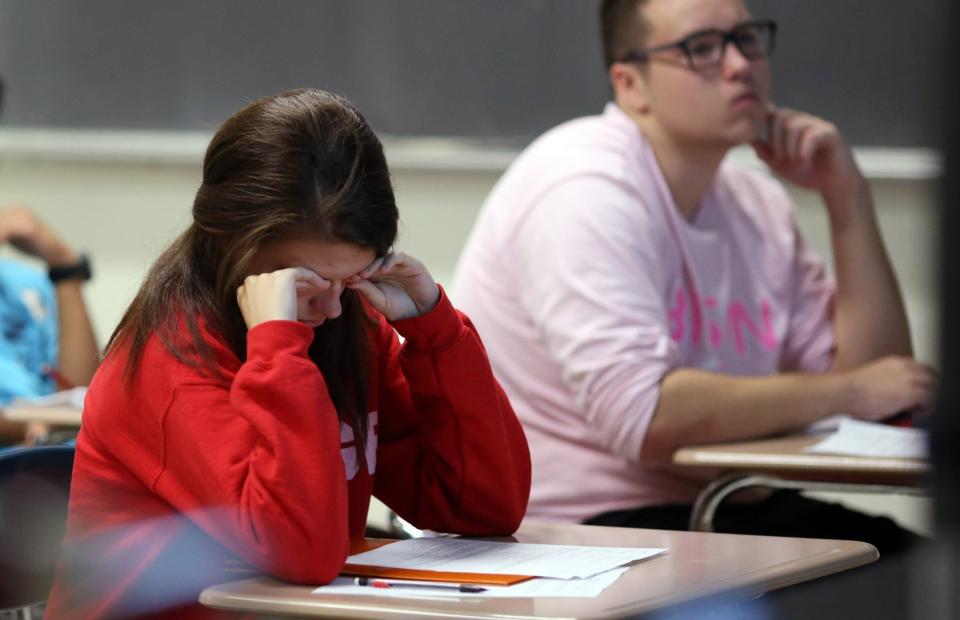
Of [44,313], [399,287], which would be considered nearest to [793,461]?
[399,287]

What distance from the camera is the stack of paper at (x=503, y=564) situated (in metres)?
0.98

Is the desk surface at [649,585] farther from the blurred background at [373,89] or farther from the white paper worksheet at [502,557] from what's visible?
the blurred background at [373,89]

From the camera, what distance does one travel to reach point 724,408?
1955mm

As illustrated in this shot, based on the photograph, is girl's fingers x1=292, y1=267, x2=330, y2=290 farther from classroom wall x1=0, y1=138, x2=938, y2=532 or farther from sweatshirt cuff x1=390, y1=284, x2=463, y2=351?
classroom wall x1=0, y1=138, x2=938, y2=532

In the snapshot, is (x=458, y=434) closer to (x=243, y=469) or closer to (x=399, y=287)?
(x=399, y=287)

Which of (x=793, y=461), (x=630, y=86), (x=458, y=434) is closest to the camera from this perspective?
(x=458, y=434)

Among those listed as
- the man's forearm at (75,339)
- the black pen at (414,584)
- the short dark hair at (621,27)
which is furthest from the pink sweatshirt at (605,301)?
the man's forearm at (75,339)

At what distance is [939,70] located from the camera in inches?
7.9

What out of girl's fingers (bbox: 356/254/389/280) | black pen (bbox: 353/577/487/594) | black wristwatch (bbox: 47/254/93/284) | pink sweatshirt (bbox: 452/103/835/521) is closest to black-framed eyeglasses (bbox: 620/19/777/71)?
pink sweatshirt (bbox: 452/103/835/521)

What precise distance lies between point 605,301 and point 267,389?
942 mm

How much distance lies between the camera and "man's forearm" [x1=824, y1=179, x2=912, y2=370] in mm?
2373

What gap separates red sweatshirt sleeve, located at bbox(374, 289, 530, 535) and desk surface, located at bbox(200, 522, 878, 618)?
0.24 feet

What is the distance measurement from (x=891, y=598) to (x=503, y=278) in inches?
32.5

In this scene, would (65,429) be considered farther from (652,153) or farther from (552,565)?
(552,565)
